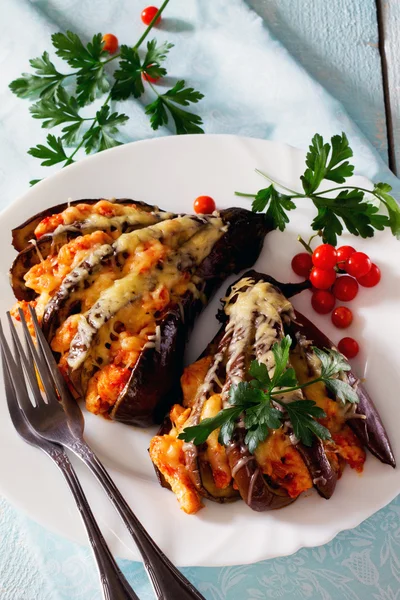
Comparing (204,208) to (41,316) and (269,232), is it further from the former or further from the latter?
(41,316)

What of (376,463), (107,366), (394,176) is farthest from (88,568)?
(394,176)

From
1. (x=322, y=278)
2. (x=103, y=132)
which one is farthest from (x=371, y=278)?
(x=103, y=132)

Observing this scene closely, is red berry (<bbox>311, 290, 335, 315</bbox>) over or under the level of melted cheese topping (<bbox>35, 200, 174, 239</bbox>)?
under

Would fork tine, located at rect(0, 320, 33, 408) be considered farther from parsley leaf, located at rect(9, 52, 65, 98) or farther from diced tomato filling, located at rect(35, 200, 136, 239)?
parsley leaf, located at rect(9, 52, 65, 98)

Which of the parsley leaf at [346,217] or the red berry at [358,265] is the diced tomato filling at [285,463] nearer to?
the red berry at [358,265]

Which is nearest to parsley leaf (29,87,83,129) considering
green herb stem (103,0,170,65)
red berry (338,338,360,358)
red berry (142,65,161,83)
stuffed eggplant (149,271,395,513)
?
green herb stem (103,0,170,65)

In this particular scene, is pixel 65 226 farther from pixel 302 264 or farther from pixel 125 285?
pixel 302 264

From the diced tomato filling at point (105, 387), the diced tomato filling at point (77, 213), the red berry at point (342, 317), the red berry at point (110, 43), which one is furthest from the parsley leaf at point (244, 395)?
the red berry at point (110, 43)
